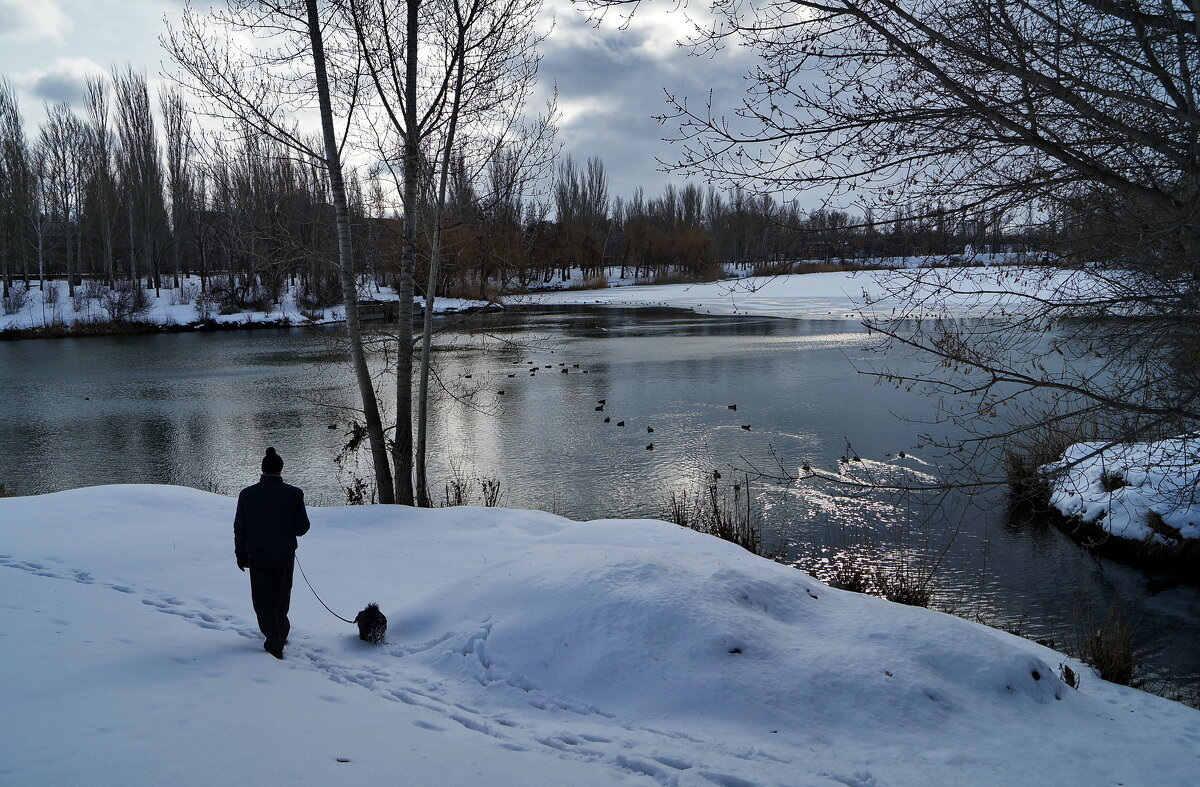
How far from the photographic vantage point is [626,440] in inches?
633

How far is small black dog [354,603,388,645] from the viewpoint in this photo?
18.1 feet

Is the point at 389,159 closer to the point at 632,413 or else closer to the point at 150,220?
the point at 632,413

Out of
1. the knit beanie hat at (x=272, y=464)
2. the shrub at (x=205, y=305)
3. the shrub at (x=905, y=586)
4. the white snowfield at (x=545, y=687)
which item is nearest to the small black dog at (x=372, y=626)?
the white snowfield at (x=545, y=687)

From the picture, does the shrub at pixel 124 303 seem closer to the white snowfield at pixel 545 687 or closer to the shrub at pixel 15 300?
the shrub at pixel 15 300

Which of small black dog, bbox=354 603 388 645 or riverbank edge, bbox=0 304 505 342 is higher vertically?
riverbank edge, bbox=0 304 505 342

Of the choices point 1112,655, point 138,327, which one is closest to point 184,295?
point 138,327

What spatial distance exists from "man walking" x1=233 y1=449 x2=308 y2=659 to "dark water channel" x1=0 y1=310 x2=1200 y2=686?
4.05m

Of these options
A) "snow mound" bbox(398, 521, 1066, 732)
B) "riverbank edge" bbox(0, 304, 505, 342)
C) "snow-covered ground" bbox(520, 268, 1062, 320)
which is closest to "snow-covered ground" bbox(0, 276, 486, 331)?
"riverbank edge" bbox(0, 304, 505, 342)

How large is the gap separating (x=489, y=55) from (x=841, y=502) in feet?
28.2

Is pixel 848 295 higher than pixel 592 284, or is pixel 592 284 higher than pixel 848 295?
pixel 592 284

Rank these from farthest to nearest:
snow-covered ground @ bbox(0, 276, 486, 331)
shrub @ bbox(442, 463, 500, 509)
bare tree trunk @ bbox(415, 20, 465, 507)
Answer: snow-covered ground @ bbox(0, 276, 486, 331), shrub @ bbox(442, 463, 500, 509), bare tree trunk @ bbox(415, 20, 465, 507)

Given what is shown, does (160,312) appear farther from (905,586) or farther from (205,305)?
(905,586)

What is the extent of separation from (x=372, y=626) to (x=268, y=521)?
1.08 m

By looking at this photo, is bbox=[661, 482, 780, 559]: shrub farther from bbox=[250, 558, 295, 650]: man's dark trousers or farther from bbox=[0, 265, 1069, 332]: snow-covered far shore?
bbox=[250, 558, 295, 650]: man's dark trousers
